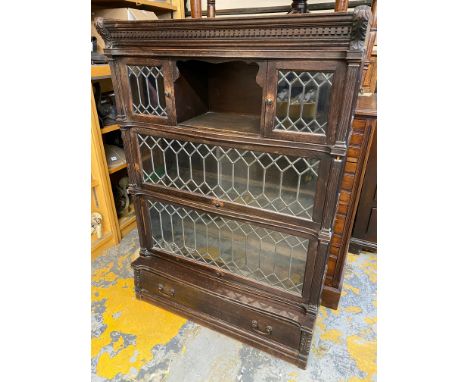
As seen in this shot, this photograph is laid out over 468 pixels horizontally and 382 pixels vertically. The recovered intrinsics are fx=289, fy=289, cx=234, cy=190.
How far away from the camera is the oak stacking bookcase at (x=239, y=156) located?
896mm

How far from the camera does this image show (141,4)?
1729 millimetres

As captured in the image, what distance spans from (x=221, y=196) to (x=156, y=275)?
0.62 m

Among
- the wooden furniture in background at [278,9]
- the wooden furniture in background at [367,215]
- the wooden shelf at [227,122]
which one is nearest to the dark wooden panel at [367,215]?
the wooden furniture in background at [367,215]

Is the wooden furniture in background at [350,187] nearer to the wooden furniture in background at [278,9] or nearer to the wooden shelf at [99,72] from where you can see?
the wooden furniture in background at [278,9]

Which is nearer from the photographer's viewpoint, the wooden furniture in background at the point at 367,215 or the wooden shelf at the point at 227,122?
the wooden shelf at the point at 227,122

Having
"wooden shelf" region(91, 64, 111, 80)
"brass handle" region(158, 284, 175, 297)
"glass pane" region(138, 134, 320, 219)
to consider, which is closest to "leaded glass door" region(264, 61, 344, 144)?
"glass pane" region(138, 134, 320, 219)

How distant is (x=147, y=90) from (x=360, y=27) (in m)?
0.79

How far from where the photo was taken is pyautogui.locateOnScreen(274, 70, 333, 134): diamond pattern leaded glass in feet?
2.97

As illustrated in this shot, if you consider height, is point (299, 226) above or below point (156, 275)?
above

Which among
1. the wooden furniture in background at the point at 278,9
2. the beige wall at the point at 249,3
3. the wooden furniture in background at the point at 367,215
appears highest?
the beige wall at the point at 249,3

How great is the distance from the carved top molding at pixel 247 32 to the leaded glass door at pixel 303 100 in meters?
0.06

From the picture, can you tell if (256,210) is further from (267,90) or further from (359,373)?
(359,373)

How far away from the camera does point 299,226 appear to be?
111cm

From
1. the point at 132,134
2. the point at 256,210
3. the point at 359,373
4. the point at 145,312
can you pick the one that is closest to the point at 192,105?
the point at 132,134
